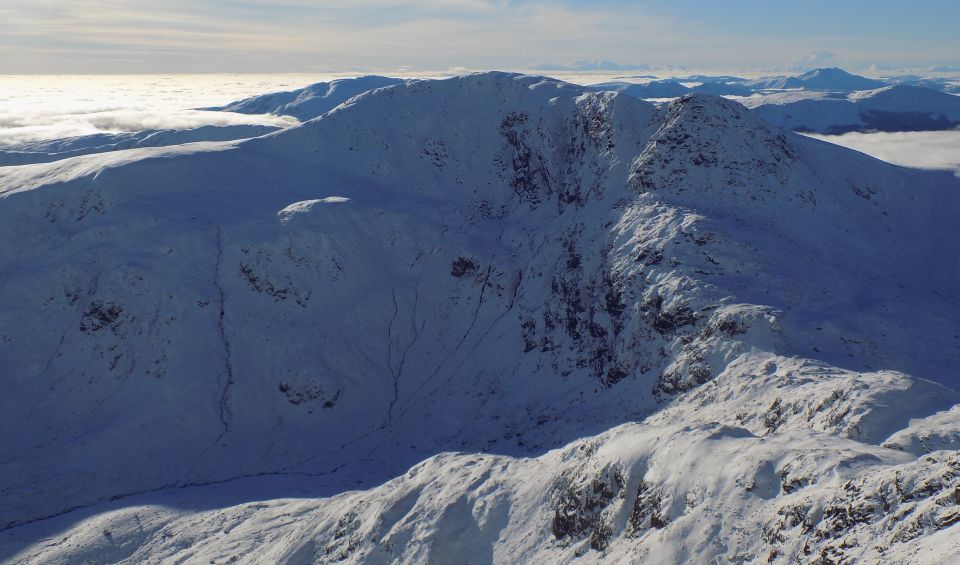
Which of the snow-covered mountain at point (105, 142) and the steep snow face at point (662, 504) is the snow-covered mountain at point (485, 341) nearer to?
the steep snow face at point (662, 504)

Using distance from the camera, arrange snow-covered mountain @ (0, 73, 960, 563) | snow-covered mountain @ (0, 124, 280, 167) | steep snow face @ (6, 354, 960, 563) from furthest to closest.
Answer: snow-covered mountain @ (0, 124, 280, 167) < snow-covered mountain @ (0, 73, 960, 563) < steep snow face @ (6, 354, 960, 563)

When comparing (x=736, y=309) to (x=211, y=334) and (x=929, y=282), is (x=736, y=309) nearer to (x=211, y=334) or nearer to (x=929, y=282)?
(x=929, y=282)

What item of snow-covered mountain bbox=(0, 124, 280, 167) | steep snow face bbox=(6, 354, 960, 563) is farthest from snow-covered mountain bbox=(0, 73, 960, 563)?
snow-covered mountain bbox=(0, 124, 280, 167)

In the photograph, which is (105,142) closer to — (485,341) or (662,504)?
(485,341)

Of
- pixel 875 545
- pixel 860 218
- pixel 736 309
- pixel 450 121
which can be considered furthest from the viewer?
pixel 450 121

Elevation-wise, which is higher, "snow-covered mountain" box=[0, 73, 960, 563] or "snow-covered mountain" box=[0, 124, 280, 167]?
"snow-covered mountain" box=[0, 124, 280, 167]

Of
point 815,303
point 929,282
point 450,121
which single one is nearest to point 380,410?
point 815,303

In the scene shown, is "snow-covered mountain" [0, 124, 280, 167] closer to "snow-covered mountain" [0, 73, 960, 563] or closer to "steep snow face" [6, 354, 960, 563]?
"snow-covered mountain" [0, 73, 960, 563]
